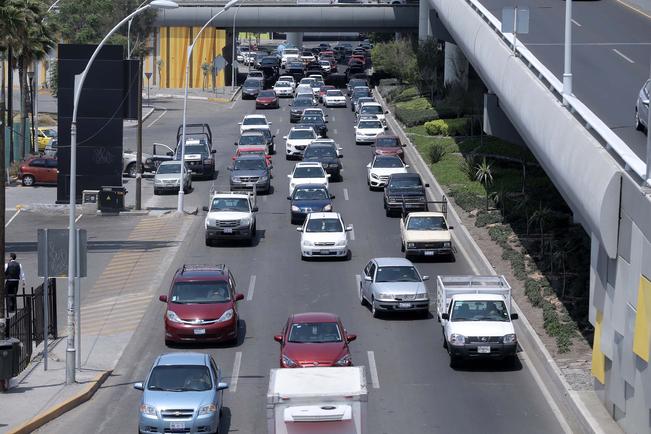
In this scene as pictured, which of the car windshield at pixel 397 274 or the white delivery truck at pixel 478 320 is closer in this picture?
the white delivery truck at pixel 478 320

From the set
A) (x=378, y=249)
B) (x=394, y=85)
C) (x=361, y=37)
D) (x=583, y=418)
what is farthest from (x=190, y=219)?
(x=361, y=37)

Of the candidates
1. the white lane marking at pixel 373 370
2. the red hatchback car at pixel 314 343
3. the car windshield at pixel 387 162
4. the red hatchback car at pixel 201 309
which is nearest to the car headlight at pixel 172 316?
the red hatchback car at pixel 201 309

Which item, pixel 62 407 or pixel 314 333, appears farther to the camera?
pixel 314 333

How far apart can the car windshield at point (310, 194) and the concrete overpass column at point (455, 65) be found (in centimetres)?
3411

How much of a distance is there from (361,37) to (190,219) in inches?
5979

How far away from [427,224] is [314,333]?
1426cm

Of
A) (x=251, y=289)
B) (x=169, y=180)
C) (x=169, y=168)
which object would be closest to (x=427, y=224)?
(x=251, y=289)

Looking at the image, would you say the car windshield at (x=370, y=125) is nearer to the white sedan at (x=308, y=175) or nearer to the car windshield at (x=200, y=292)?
the white sedan at (x=308, y=175)

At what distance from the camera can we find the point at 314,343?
27844 mm

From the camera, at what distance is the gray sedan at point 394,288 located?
3372cm

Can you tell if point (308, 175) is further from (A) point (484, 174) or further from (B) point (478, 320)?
(B) point (478, 320)

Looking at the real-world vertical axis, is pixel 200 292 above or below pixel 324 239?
above

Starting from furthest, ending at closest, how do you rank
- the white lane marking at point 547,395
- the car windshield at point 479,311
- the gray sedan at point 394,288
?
the gray sedan at point 394,288 → the car windshield at point 479,311 → the white lane marking at point 547,395

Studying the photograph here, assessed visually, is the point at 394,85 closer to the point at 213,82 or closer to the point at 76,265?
the point at 213,82
